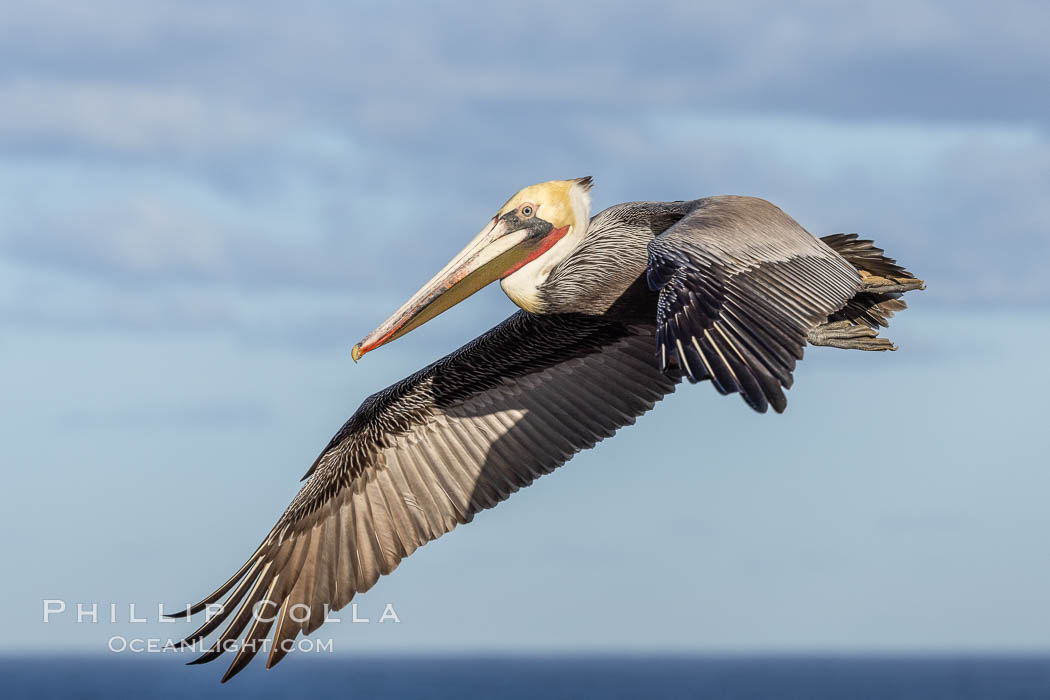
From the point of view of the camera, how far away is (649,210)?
10.3m

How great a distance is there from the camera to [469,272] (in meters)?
10.1

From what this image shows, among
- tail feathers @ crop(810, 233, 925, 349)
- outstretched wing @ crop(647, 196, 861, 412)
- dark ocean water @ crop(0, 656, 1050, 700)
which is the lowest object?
outstretched wing @ crop(647, 196, 861, 412)

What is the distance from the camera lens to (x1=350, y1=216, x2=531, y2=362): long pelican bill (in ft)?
32.9

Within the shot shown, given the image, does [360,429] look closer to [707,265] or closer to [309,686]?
[707,265]

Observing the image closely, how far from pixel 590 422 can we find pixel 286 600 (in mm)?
2529

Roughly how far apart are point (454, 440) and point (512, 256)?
5.35 feet

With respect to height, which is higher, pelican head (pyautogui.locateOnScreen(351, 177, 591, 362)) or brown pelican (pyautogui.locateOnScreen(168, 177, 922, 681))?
pelican head (pyautogui.locateOnScreen(351, 177, 591, 362))

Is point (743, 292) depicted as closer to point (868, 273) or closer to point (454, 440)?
point (868, 273)

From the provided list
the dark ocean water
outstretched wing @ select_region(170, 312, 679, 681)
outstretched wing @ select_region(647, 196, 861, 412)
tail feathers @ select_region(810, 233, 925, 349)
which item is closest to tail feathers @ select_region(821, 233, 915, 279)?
tail feathers @ select_region(810, 233, 925, 349)

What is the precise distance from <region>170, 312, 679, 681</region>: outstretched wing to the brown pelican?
0.03ft

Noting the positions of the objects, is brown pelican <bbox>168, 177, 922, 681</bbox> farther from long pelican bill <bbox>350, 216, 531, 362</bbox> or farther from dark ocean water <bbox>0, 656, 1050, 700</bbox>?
dark ocean water <bbox>0, 656, 1050, 700</bbox>

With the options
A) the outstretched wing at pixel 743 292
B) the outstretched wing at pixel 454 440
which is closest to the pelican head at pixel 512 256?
the outstretched wing at pixel 454 440

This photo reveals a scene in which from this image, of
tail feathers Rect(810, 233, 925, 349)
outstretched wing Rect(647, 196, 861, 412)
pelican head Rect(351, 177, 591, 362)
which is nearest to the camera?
outstretched wing Rect(647, 196, 861, 412)

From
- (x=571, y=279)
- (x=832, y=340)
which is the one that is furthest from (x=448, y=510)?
(x=832, y=340)
